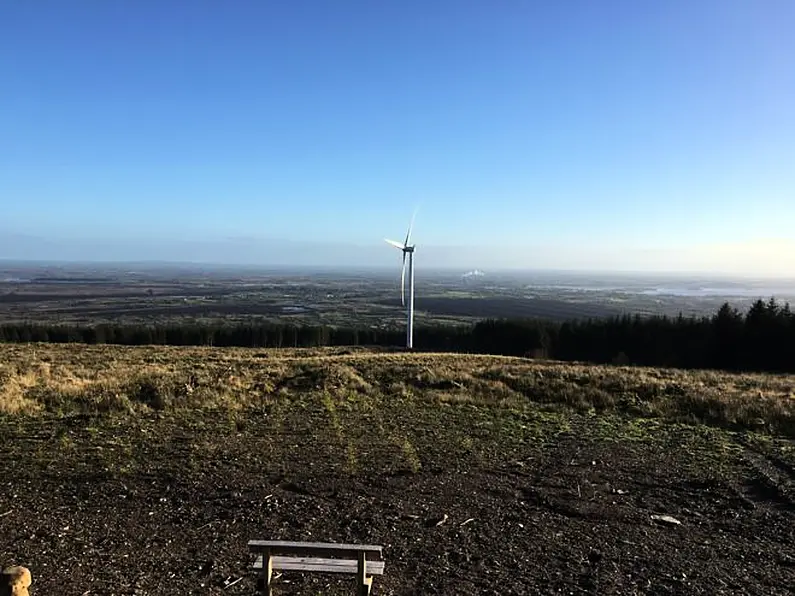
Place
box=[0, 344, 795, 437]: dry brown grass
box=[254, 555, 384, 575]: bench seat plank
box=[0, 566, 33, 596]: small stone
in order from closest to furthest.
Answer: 1. box=[0, 566, 33, 596]: small stone
2. box=[254, 555, 384, 575]: bench seat plank
3. box=[0, 344, 795, 437]: dry brown grass

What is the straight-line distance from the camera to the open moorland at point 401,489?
5879 mm

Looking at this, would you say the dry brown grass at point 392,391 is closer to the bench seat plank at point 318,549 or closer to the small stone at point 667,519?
the small stone at point 667,519

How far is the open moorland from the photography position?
5879 mm

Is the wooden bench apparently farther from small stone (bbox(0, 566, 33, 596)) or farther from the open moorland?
small stone (bbox(0, 566, 33, 596))

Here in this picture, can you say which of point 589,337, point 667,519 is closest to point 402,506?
point 667,519

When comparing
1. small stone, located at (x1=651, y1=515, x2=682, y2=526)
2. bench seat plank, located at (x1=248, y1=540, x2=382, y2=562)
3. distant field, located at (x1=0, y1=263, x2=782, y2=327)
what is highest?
bench seat plank, located at (x1=248, y1=540, x2=382, y2=562)

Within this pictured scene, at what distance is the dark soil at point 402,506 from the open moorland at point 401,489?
0.11ft

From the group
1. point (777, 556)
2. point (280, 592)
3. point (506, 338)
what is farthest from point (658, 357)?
point (280, 592)

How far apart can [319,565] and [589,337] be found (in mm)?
52323

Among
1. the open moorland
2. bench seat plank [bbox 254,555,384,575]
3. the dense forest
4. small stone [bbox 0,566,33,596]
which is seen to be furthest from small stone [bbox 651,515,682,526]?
the dense forest

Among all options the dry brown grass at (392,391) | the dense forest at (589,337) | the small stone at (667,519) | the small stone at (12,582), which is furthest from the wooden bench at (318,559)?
the dense forest at (589,337)

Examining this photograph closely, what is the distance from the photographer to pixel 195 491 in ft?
26.5

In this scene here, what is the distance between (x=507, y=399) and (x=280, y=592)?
1230cm

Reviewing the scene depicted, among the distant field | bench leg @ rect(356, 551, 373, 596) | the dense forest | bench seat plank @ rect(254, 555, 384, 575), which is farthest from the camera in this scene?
the distant field
